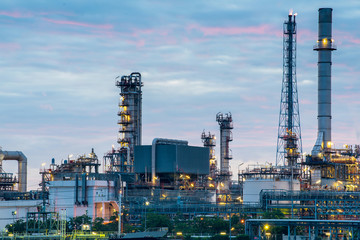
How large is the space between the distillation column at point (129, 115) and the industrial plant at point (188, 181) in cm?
16

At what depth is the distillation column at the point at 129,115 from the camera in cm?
12394

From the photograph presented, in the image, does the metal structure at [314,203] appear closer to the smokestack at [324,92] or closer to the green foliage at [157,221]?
the green foliage at [157,221]

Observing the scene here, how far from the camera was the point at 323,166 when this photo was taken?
118m

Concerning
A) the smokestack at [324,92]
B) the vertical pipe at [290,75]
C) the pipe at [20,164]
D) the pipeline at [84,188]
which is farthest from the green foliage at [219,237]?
the vertical pipe at [290,75]

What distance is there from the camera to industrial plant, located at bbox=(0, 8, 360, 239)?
3706 inches

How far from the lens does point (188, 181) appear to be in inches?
4633

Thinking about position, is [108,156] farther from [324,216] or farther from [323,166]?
[324,216]

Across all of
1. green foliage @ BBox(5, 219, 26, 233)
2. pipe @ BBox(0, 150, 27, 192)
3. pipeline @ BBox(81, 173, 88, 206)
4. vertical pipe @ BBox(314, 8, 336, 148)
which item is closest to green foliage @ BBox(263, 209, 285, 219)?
pipeline @ BBox(81, 173, 88, 206)

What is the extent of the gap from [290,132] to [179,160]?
2024 cm

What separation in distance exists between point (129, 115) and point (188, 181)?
1559cm

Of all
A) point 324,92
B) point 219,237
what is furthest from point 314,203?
point 324,92

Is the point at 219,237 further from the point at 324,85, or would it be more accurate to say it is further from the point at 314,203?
the point at 324,85

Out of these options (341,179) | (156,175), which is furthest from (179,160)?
(341,179)

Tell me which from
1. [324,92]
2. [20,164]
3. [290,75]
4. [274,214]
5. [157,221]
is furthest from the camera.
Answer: [290,75]
